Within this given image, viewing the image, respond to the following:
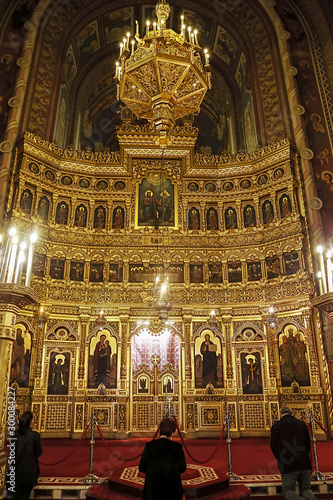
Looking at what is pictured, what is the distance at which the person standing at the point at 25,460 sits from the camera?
16.0 ft

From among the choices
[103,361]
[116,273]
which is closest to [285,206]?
[116,273]

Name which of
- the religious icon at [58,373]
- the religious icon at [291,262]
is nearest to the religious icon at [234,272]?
the religious icon at [291,262]

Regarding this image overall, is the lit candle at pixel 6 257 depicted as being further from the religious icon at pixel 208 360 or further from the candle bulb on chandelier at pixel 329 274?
the religious icon at pixel 208 360

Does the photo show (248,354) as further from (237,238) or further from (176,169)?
(176,169)

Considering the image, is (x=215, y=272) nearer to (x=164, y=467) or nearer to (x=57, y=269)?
(x=57, y=269)

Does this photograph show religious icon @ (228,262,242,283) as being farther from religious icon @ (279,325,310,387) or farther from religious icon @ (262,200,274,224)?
religious icon @ (279,325,310,387)

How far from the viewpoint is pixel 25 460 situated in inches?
193

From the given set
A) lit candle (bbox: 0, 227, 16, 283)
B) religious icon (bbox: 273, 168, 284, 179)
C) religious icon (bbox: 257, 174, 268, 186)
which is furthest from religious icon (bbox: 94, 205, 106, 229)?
lit candle (bbox: 0, 227, 16, 283)

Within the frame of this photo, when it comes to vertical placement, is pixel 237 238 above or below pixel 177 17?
below

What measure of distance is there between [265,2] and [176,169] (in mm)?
7294

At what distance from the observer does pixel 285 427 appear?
16.8 feet

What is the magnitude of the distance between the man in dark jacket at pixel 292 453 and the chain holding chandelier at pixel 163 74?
649 centimetres

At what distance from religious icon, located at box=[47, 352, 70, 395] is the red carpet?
1.40 m

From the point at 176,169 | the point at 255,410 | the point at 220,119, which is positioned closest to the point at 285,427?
the point at 255,410
